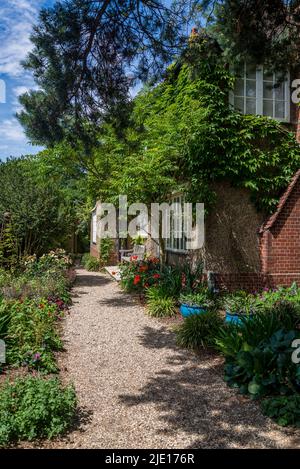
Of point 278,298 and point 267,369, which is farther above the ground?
point 278,298

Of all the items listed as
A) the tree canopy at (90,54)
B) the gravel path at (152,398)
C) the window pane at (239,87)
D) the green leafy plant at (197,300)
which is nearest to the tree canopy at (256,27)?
the tree canopy at (90,54)

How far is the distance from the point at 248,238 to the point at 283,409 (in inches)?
241

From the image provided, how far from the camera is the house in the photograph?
9.30m

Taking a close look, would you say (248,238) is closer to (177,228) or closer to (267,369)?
(177,228)

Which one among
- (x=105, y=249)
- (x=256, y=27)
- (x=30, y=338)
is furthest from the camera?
(x=105, y=249)

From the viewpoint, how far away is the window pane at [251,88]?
9.61 metres

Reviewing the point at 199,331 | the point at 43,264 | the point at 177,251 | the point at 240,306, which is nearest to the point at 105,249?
the point at 43,264

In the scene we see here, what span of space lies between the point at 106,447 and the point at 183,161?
24.4ft

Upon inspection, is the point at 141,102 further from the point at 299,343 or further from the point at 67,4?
the point at 299,343

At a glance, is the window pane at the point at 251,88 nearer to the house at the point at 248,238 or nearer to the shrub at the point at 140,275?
the house at the point at 248,238

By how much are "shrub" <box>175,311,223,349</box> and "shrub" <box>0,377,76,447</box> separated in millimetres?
2707

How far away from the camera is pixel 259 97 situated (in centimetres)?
962

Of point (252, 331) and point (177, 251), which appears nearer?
point (252, 331)

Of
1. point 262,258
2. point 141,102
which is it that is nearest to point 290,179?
point 262,258
